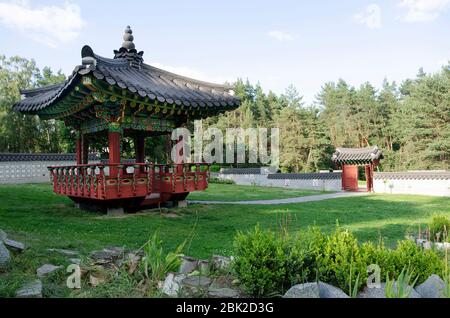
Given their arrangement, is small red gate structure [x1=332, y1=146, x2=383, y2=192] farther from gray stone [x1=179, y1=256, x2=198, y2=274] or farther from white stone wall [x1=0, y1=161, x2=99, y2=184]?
gray stone [x1=179, y1=256, x2=198, y2=274]

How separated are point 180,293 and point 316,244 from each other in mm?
1585

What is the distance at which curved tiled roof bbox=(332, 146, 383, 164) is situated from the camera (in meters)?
23.5

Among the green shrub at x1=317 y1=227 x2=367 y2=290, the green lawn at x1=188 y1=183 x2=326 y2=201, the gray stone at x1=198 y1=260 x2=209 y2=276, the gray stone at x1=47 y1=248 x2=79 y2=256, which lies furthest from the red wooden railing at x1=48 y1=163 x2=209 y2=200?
the green shrub at x1=317 y1=227 x2=367 y2=290

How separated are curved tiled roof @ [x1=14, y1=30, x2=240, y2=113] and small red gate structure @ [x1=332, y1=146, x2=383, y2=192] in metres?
15.2

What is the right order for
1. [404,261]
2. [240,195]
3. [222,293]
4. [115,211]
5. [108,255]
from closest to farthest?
[222,293], [404,261], [108,255], [115,211], [240,195]

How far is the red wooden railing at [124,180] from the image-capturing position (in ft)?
30.0

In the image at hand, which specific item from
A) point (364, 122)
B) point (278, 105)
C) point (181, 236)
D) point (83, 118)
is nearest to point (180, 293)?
point (181, 236)

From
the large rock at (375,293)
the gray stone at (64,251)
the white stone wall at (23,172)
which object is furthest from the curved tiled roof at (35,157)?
the large rock at (375,293)

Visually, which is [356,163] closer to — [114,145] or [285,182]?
[285,182]

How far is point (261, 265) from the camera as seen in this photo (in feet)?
10.9

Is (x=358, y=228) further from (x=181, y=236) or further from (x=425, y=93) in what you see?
(x=425, y=93)

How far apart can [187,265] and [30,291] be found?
1625mm

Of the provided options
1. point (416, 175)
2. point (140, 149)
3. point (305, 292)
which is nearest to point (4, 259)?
point (305, 292)

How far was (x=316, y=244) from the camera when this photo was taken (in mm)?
3730
